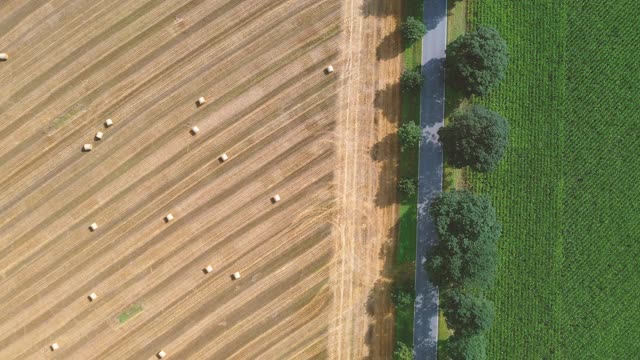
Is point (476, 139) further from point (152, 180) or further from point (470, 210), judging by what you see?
point (152, 180)

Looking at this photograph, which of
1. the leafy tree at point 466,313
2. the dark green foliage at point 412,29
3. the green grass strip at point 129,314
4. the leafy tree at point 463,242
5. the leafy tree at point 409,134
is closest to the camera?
the leafy tree at point 463,242

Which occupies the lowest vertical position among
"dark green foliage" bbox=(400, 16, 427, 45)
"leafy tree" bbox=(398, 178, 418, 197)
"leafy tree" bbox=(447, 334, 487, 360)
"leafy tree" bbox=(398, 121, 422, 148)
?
"leafy tree" bbox=(447, 334, 487, 360)

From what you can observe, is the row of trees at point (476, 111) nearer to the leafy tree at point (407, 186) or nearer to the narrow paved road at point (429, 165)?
the narrow paved road at point (429, 165)

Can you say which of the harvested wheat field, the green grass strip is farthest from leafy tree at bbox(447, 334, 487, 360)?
the green grass strip

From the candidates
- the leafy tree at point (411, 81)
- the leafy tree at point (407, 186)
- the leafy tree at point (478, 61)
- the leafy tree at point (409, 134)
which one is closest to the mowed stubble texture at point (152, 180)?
the leafy tree at point (409, 134)

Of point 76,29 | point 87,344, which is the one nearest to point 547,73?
point 76,29

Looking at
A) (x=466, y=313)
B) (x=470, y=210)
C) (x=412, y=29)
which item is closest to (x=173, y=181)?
(x=412, y=29)

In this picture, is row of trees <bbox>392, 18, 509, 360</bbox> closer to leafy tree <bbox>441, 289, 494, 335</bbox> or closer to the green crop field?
leafy tree <bbox>441, 289, 494, 335</bbox>
